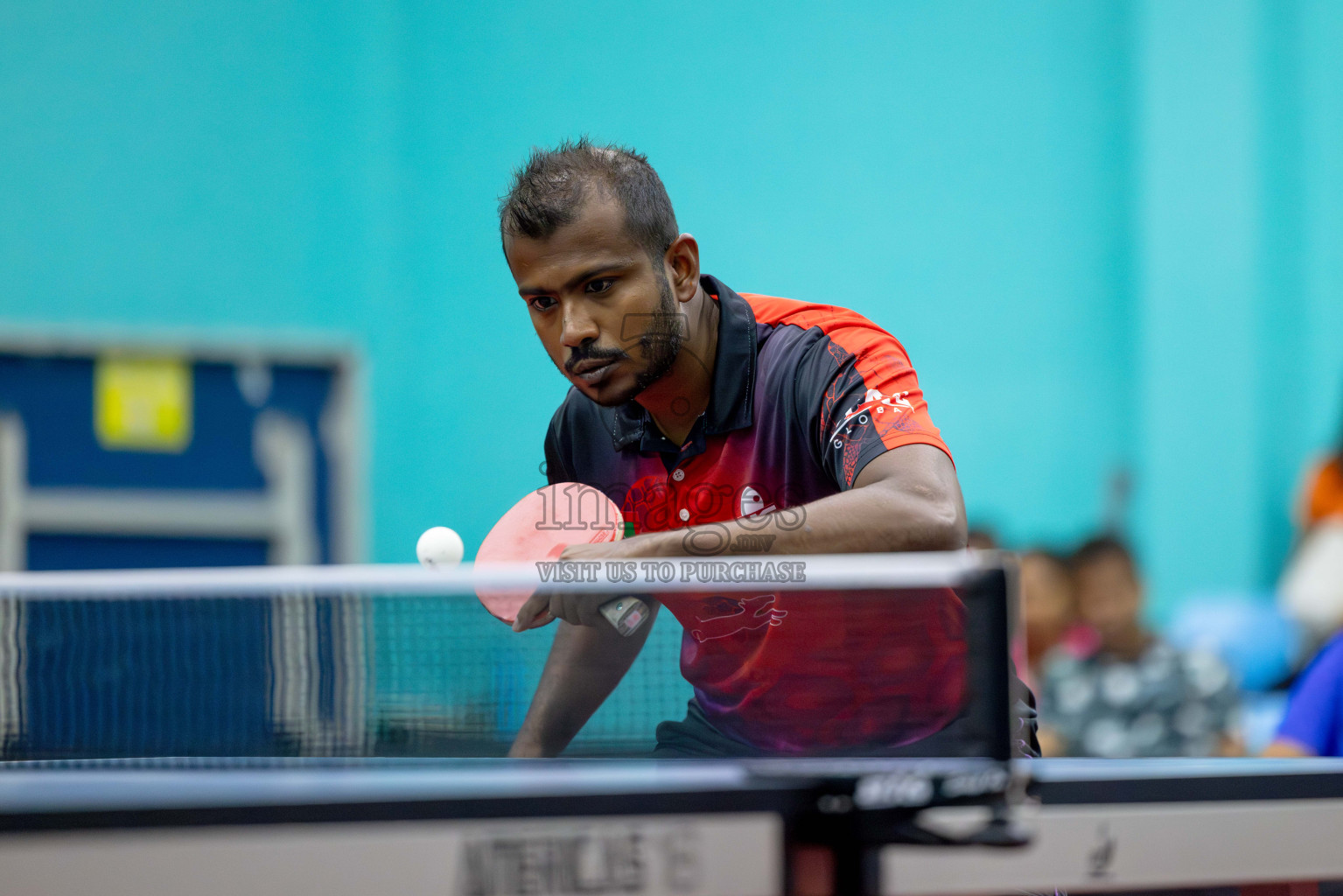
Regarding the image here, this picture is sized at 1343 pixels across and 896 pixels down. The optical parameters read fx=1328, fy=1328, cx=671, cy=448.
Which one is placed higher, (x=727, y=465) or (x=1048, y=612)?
(x=727, y=465)

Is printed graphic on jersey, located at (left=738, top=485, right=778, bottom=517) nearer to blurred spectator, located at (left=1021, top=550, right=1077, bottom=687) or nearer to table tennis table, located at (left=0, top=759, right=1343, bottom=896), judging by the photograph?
table tennis table, located at (left=0, top=759, right=1343, bottom=896)

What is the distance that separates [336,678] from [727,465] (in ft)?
2.21

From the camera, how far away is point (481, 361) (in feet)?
18.1

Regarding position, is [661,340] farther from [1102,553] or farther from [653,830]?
[1102,553]

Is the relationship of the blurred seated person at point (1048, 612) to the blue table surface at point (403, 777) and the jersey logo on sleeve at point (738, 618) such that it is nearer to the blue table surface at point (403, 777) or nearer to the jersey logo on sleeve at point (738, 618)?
the blue table surface at point (403, 777)

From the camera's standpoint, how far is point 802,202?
5.71 metres

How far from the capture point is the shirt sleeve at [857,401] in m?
1.62

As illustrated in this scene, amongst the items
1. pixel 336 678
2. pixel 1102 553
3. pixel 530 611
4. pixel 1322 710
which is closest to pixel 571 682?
pixel 530 611

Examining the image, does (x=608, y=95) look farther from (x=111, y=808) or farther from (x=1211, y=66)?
(x=111, y=808)

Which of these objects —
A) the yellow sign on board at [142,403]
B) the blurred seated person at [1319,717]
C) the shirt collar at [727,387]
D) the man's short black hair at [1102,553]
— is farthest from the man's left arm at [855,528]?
the yellow sign on board at [142,403]

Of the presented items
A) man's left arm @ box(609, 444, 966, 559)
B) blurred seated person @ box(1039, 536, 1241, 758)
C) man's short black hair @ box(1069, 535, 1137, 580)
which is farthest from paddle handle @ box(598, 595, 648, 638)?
man's short black hair @ box(1069, 535, 1137, 580)

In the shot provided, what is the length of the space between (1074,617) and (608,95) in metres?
2.85

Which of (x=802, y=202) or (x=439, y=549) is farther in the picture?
(x=802, y=202)

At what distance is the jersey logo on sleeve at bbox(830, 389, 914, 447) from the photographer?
1.65 meters
